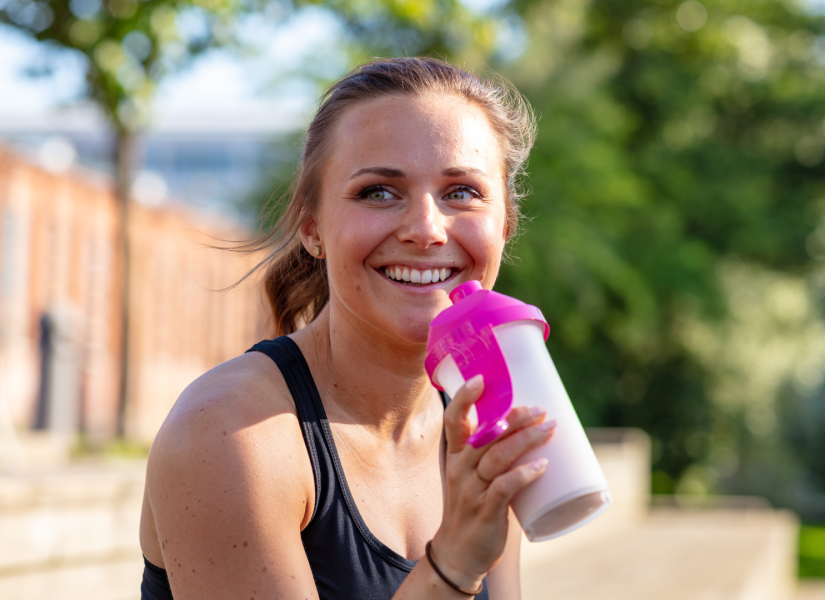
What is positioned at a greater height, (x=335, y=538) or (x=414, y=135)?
(x=414, y=135)

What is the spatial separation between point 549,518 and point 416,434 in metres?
0.83

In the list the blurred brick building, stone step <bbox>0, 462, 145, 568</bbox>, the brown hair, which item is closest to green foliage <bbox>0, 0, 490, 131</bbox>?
stone step <bbox>0, 462, 145, 568</bbox>

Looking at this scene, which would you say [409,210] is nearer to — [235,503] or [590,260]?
[235,503]

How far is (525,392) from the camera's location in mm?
1432

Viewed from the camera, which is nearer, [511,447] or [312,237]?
[511,447]

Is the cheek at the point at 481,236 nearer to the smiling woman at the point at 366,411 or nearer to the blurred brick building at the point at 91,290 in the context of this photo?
the smiling woman at the point at 366,411

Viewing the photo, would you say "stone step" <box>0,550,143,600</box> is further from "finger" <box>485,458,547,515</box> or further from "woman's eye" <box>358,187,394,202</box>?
"finger" <box>485,458,547,515</box>

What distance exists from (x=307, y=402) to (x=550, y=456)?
0.68 meters

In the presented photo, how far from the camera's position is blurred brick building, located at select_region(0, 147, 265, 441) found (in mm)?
23828

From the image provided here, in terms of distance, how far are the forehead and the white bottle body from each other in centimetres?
49

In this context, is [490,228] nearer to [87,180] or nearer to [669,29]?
[669,29]

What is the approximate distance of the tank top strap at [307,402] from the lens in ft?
6.02

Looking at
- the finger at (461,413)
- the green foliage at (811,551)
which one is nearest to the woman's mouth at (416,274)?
the finger at (461,413)

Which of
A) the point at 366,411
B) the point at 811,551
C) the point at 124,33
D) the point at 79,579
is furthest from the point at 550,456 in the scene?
the point at 811,551
